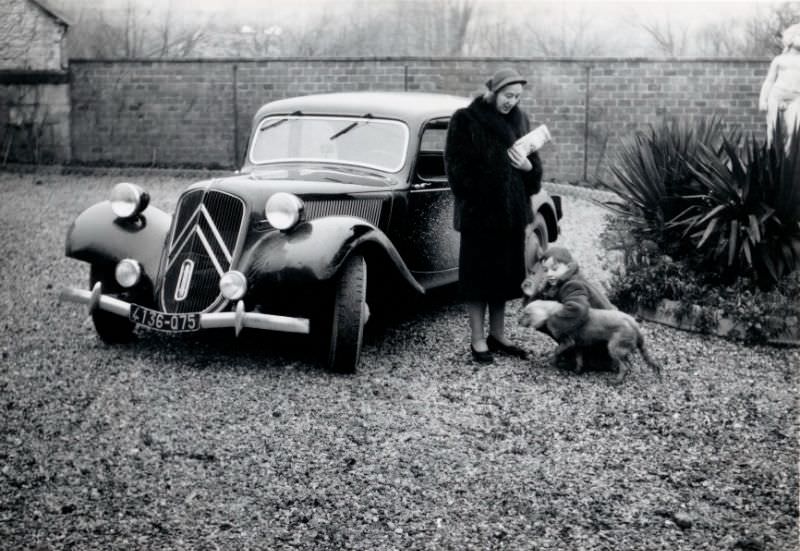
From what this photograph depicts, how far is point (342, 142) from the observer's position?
5.64 metres

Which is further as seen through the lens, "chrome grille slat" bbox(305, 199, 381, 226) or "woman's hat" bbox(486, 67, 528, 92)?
"chrome grille slat" bbox(305, 199, 381, 226)

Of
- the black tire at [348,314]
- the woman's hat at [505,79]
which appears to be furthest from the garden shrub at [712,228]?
the black tire at [348,314]

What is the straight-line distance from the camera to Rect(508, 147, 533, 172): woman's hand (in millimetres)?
4574

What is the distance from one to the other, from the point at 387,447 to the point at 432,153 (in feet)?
8.93

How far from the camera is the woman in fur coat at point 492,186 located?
457 centimetres

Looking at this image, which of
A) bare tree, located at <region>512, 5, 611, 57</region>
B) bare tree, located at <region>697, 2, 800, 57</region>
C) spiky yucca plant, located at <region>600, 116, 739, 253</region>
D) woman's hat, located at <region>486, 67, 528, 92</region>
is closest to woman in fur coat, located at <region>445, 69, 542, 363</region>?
woman's hat, located at <region>486, 67, 528, 92</region>

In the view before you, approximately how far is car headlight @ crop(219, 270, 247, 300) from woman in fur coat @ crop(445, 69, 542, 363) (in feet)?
4.08

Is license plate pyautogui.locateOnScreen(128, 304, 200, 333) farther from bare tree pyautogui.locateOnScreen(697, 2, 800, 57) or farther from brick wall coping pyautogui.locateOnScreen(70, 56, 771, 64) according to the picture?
brick wall coping pyautogui.locateOnScreen(70, 56, 771, 64)

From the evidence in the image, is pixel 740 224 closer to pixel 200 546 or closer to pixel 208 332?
pixel 208 332

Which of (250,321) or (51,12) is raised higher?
(51,12)

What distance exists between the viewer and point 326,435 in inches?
148

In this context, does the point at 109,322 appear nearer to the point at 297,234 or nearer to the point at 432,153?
the point at 297,234

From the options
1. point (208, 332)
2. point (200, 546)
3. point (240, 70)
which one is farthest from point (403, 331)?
point (240, 70)

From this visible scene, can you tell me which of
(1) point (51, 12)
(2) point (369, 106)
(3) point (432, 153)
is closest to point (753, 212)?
(3) point (432, 153)
